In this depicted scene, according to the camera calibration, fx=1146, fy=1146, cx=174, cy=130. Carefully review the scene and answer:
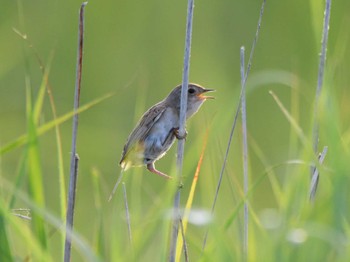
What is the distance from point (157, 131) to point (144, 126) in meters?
0.13

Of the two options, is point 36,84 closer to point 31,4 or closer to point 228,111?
point 31,4

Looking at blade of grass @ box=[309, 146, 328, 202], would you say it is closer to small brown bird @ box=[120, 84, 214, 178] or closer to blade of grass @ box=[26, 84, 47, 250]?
small brown bird @ box=[120, 84, 214, 178]

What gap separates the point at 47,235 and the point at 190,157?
0.51m

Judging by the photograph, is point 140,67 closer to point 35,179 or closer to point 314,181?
point 314,181

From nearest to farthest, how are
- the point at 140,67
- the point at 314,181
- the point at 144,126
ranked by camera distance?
the point at 314,181, the point at 144,126, the point at 140,67

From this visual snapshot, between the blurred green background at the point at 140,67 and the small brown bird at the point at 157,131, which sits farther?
the blurred green background at the point at 140,67

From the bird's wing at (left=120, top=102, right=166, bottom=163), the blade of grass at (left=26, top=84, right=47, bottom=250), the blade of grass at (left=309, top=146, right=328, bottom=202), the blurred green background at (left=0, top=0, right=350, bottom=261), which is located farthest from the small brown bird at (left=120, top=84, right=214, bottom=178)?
the blurred green background at (left=0, top=0, right=350, bottom=261)

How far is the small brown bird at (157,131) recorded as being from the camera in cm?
496

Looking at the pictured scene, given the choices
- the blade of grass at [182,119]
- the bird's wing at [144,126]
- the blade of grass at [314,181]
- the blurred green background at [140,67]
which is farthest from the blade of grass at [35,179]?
the blurred green background at [140,67]

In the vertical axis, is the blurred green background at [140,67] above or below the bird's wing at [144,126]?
above


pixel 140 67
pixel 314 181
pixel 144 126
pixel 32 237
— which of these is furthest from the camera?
pixel 140 67

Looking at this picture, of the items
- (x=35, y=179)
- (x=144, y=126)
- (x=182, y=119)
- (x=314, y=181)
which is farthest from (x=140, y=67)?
(x=35, y=179)

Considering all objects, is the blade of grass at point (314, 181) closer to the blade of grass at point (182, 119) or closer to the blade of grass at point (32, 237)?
the blade of grass at point (182, 119)

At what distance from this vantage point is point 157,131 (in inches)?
199
